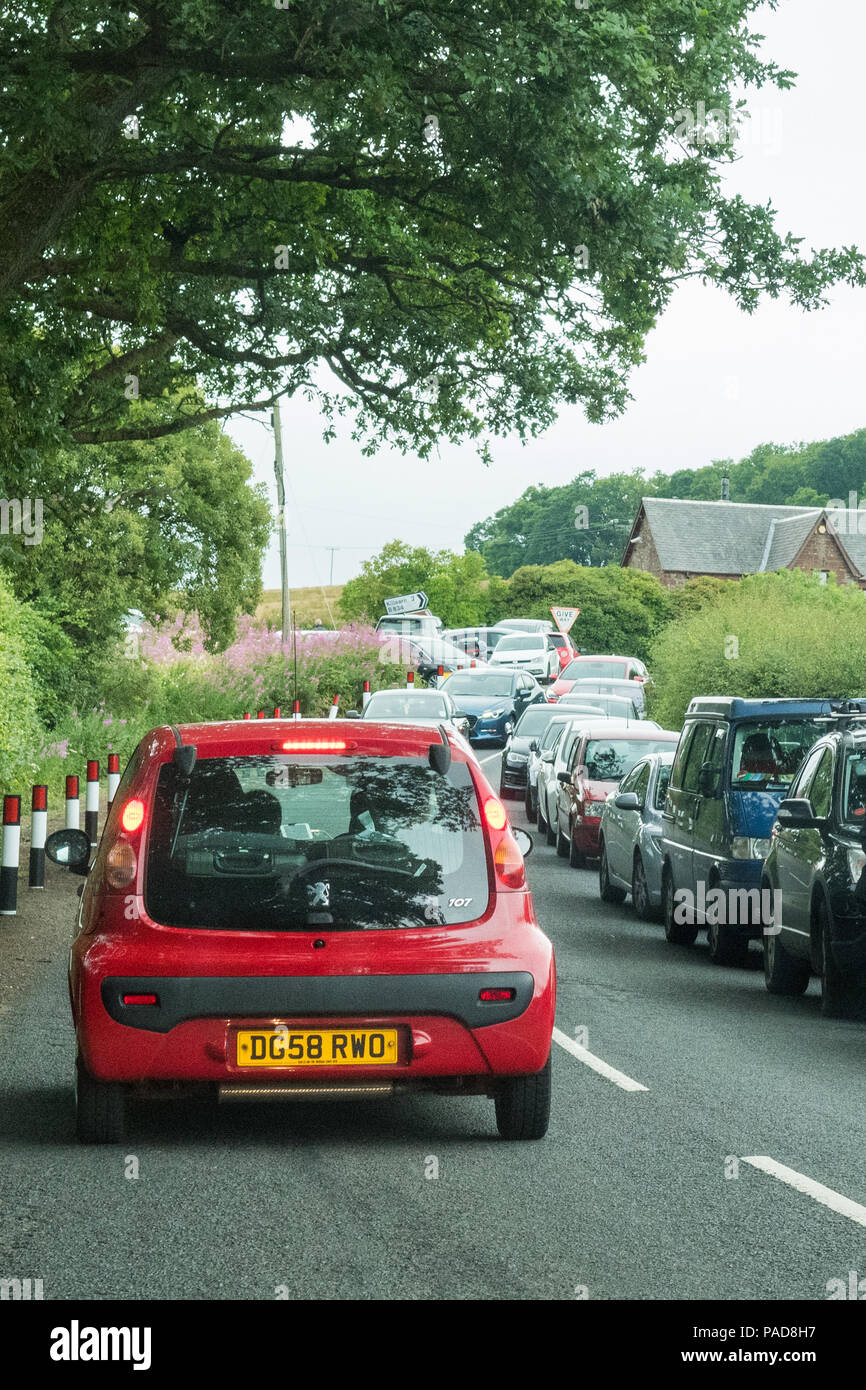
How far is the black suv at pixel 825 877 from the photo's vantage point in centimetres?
1073

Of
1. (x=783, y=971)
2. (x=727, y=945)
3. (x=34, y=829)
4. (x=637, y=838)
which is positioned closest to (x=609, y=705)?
(x=637, y=838)

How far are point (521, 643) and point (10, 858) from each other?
159 feet

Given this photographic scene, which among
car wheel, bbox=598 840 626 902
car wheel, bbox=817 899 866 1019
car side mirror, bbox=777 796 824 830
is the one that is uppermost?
car side mirror, bbox=777 796 824 830

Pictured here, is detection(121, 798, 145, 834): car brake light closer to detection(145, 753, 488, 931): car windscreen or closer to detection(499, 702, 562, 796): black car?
detection(145, 753, 488, 931): car windscreen

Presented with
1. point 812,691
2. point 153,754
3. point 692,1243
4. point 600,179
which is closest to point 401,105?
point 600,179

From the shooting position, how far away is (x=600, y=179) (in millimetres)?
12156

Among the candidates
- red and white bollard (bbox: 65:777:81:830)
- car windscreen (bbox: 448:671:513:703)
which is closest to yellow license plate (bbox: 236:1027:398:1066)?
red and white bollard (bbox: 65:777:81:830)

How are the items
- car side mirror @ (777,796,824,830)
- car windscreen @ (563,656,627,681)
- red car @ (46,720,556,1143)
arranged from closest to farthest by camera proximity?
red car @ (46,720,556,1143) → car side mirror @ (777,796,824,830) → car windscreen @ (563,656,627,681)

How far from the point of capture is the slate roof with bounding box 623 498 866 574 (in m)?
102

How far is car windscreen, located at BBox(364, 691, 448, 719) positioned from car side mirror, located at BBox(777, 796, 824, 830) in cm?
1839

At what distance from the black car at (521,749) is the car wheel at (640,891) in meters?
12.8

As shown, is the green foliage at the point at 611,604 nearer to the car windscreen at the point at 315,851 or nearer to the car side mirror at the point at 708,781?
the car side mirror at the point at 708,781

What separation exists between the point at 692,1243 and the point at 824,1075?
141 inches

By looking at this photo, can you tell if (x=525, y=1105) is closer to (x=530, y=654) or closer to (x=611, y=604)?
(x=530, y=654)
